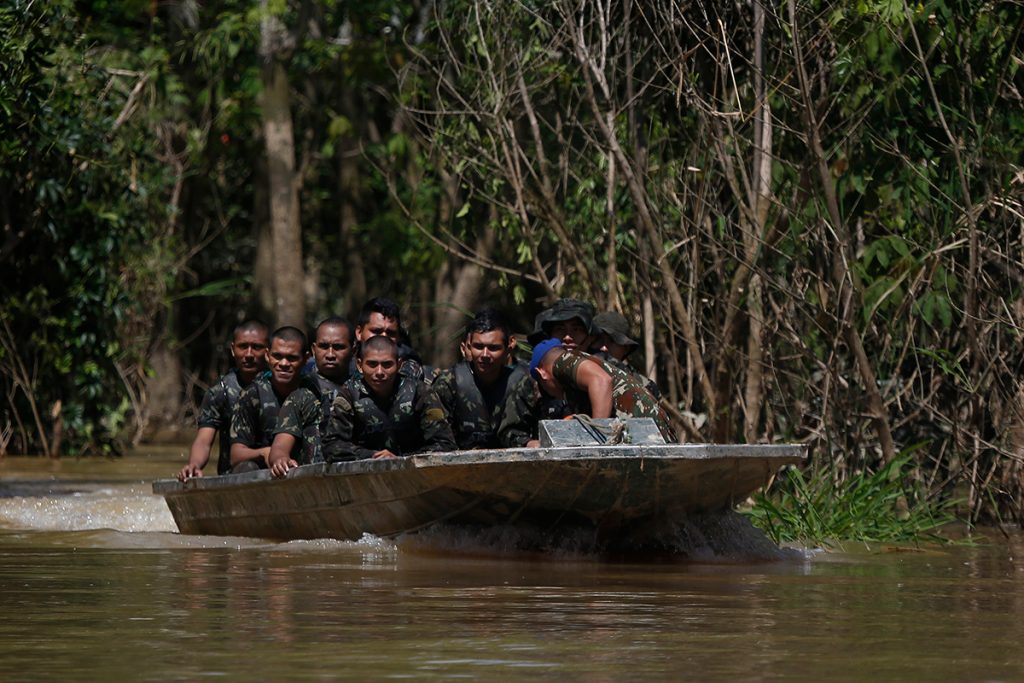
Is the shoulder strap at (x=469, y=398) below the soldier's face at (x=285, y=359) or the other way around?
below

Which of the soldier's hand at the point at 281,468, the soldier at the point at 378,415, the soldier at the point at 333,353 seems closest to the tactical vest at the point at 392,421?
the soldier at the point at 378,415

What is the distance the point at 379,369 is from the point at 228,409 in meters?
1.79

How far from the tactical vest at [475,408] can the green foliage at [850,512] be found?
1.59 meters

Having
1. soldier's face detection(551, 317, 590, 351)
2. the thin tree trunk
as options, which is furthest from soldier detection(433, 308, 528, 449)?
the thin tree trunk

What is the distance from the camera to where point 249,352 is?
11672mm

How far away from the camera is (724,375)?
11805 mm

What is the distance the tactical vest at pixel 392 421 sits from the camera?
33.3ft

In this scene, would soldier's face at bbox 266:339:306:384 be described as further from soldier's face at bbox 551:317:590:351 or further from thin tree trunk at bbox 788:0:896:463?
thin tree trunk at bbox 788:0:896:463

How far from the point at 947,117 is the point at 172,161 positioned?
44.0 feet

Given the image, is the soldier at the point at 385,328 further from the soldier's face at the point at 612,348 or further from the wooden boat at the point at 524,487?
the wooden boat at the point at 524,487

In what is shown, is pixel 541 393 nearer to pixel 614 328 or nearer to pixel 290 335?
pixel 614 328

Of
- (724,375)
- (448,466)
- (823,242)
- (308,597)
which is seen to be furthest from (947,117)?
(308,597)

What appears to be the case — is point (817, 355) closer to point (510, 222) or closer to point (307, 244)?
point (510, 222)

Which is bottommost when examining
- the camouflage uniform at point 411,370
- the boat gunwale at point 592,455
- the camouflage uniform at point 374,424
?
the boat gunwale at point 592,455
